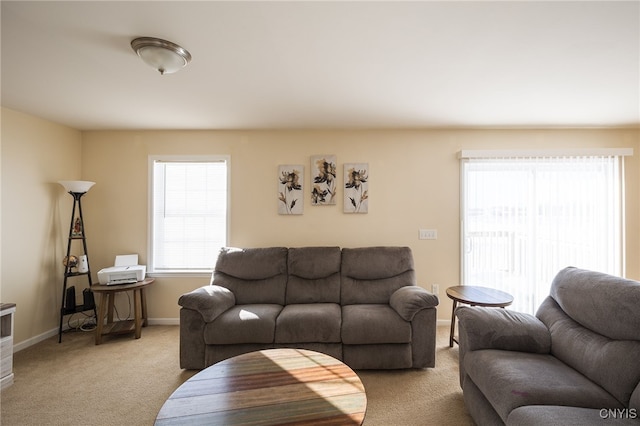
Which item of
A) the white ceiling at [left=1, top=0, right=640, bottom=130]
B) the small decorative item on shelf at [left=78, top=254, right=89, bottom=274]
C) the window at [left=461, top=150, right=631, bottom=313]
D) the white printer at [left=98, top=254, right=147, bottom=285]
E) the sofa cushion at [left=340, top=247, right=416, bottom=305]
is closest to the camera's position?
the white ceiling at [left=1, top=0, right=640, bottom=130]

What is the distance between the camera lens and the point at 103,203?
11.8ft

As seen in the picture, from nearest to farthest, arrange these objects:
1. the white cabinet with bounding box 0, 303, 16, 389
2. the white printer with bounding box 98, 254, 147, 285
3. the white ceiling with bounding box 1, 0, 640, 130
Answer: the white ceiling with bounding box 1, 0, 640, 130, the white cabinet with bounding box 0, 303, 16, 389, the white printer with bounding box 98, 254, 147, 285

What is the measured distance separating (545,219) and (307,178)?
2949 mm

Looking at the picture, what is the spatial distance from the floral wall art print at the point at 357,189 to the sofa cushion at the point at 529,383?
81.2 inches

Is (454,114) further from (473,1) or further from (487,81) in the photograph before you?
(473,1)

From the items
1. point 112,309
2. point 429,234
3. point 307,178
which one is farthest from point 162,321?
point 429,234

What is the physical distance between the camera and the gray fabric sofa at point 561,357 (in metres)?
1.34

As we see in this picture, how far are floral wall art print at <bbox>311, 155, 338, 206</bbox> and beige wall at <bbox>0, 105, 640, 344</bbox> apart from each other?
0.31ft

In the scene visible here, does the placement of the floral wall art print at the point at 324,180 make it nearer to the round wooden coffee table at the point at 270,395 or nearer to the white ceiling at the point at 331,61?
the white ceiling at the point at 331,61

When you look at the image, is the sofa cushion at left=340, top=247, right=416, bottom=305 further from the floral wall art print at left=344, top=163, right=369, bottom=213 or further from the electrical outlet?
the floral wall art print at left=344, top=163, right=369, bottom=213

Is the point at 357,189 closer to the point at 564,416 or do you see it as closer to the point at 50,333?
the point at 564,416

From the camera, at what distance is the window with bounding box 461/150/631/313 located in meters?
3.36

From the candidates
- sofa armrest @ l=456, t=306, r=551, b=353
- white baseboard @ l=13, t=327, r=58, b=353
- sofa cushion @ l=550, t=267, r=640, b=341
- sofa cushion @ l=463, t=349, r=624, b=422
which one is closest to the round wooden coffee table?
sofa cushion @ l=463, t=349, r=624, b=422

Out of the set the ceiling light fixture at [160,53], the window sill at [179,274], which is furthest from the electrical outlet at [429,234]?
the ceiling light fixture at [160,53]
